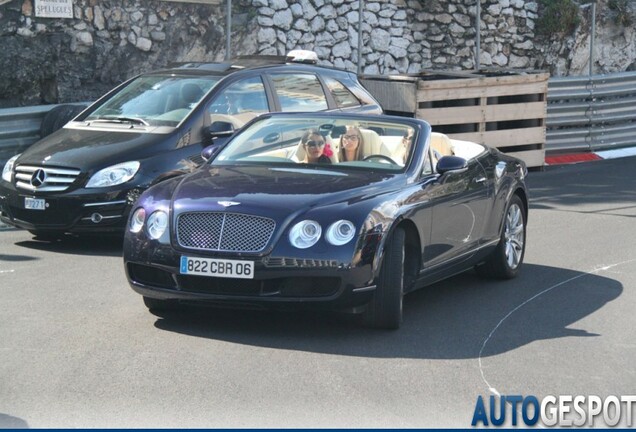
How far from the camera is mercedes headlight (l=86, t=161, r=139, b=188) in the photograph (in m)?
11.1

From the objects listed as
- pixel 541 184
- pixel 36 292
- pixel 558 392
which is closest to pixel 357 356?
pixel 558 392

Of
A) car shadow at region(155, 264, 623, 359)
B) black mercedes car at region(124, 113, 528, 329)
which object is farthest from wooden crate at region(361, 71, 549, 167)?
black mercedes car at region(124, 113, 528, 329)

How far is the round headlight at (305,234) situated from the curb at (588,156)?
12046 mm

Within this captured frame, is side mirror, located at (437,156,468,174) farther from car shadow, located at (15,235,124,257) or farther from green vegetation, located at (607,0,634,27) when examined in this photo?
green vegetation, located at (607,0,634,27)

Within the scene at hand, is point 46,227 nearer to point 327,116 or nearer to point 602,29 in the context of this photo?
point 327,116

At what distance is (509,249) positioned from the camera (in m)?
10.3

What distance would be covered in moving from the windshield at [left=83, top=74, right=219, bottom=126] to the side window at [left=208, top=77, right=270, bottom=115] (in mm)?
167

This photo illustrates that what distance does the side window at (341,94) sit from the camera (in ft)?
43.3

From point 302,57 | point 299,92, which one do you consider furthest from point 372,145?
point 302,57

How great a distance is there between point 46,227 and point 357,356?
4.68 m

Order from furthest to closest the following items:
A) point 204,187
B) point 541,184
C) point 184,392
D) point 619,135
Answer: point 619,135 → point 541,184 → point 204,187 → point 184,392

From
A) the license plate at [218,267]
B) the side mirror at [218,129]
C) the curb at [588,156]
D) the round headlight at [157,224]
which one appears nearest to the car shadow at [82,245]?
the side mirror at [218,129]

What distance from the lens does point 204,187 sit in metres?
8.34

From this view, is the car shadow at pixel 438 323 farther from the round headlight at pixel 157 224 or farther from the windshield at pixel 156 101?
the windshield at pixel 156 101
